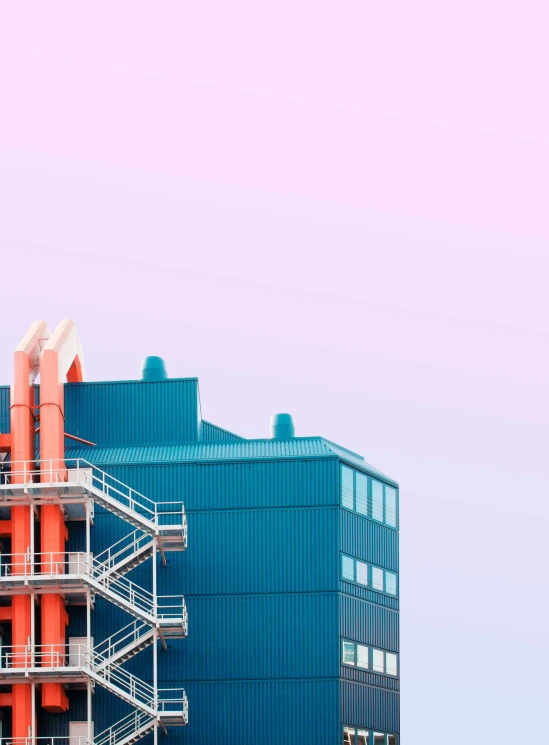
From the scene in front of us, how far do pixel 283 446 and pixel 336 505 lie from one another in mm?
5131

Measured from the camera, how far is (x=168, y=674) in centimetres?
7562

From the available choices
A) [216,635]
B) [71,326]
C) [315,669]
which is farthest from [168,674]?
[71,326]

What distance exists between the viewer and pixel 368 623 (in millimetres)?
79125

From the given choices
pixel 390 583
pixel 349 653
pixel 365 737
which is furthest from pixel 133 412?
pixel 365 737

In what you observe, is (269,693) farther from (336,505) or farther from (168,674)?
(336,505)

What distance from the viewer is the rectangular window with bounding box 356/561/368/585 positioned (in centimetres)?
7875

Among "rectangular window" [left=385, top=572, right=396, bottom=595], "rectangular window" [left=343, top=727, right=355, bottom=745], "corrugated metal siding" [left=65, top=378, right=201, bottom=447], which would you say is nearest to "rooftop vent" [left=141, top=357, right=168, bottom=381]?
"corrugated metal siding" [left=65, top=378, right=201, bottom=447]

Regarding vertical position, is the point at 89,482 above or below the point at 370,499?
above

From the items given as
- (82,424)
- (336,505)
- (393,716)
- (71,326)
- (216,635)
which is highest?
(71,326)

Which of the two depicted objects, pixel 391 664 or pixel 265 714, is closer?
pixel 265 714

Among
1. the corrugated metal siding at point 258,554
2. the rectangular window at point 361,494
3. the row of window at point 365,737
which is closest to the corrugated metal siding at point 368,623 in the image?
the corrugated metal siding at point 258,554

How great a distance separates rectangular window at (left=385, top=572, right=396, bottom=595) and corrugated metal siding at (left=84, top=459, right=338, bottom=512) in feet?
25.3

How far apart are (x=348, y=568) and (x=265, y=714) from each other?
938 cm

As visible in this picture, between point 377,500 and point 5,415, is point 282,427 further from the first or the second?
point 5,415
